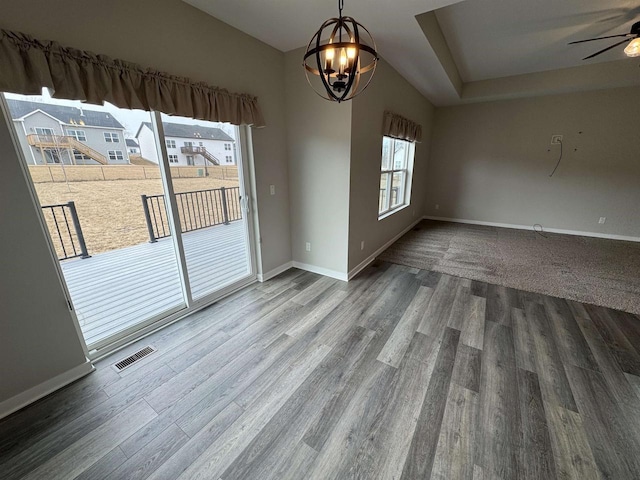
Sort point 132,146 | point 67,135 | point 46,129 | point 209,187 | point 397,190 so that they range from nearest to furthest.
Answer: point 46,129
point 67,135
point 132,146
point 209,187
point 397,190

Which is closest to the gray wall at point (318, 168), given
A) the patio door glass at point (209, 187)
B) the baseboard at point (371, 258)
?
the baseboard at point (371, 258)

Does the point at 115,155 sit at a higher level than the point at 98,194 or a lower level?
higher

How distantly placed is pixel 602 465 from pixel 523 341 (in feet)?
3.13

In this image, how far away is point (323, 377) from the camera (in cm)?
177

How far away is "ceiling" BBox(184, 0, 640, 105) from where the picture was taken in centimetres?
206

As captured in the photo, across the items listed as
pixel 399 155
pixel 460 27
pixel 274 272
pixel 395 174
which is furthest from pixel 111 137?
pixel 399 155

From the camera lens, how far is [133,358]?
6.38 ft

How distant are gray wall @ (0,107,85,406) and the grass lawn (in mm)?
399

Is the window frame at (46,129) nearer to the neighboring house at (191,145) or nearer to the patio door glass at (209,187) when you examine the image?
the neighboring house at (191,145)

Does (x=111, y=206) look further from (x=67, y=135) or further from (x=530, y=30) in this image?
(x=530, y=30)

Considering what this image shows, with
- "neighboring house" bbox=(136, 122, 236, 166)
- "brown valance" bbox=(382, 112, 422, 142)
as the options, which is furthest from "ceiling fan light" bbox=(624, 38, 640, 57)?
"neighboring house" bbox=(136, 122, 236, 166)

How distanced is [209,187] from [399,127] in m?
2.79

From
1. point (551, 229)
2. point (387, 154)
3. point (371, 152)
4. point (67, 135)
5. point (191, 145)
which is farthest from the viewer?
point (551, 229)

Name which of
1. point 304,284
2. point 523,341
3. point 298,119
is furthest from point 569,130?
point 304,284
